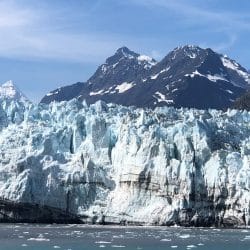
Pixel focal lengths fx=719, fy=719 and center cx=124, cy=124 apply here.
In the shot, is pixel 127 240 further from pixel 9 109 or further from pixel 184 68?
pixel 184 68

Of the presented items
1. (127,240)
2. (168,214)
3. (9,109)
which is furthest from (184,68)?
(127,240)

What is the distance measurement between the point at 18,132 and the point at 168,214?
12383mm

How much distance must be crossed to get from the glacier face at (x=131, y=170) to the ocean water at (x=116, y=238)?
82.8 inches

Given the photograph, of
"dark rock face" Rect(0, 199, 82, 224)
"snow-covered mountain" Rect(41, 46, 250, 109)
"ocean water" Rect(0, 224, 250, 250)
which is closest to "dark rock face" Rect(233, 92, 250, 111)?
"snow-covered mountain" Rect(41, 46, 250, 109)

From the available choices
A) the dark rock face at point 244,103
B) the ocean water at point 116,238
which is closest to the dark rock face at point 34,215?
the ocean water at point 116,238

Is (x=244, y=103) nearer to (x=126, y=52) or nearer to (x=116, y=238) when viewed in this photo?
(x=116, y=238)

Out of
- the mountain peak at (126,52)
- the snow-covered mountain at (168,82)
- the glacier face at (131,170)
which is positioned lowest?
the glacier face at (131,170)

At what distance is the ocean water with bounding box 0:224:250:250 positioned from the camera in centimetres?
3381

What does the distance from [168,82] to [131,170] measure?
102746 mm

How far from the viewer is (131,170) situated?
1897 inches

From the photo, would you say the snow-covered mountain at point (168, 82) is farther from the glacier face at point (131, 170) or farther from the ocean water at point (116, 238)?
the ocean water at point (116, 238)

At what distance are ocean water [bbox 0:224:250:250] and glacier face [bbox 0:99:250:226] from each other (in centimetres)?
210

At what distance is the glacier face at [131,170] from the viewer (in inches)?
1812

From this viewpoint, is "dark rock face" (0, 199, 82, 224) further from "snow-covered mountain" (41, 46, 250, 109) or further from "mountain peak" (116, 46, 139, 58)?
"mountain peak" (116, 46, 139, 58)
